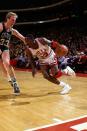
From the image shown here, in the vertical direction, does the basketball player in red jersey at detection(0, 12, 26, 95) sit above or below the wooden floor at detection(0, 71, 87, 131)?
above

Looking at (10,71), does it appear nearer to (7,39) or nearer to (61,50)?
(7,39)

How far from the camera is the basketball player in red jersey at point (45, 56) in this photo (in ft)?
16.4

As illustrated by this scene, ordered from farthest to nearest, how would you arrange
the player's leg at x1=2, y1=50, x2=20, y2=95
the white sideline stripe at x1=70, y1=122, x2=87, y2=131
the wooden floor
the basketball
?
the player's leg at x1=2, y1=50, x2=20, y2=95 → the basketball → the wooden floor → the white sideline stripe at x1=70, y1=122, x2=87, y2=131

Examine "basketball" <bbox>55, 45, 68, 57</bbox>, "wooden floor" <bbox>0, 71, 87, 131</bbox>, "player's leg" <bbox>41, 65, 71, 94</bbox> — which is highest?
"basketball" <bbox>55, 45, 68, 57</bbox>

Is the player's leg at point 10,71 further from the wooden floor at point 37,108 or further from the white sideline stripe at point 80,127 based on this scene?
the white sideline stripe at point 80,127

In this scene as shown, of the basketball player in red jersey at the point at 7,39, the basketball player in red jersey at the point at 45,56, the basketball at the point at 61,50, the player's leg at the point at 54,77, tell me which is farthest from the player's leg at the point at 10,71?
the basketball at the point at 61,50

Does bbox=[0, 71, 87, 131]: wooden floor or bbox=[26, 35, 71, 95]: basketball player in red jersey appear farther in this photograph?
bbox=[26, 35, 71, 95]: basketball player in red jersey

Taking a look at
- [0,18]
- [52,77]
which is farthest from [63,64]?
[0,18]

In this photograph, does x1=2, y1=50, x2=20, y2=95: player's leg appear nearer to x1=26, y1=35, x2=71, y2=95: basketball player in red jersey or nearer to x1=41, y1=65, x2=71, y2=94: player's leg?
x1=26, y1=35, x2=71, y2=95: basketball player in red jersey

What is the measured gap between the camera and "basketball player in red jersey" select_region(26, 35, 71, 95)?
5000 millimetres

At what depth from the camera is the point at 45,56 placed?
16.9ft

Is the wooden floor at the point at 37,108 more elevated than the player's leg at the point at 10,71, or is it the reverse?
the player's leg at the point at 10,71

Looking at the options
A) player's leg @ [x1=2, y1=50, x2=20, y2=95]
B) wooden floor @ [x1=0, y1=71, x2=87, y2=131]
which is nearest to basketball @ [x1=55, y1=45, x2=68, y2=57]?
wooden floor @ [x1=0, y1=71, x2=87, y2=131]

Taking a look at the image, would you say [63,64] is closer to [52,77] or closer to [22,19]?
[52,77]
